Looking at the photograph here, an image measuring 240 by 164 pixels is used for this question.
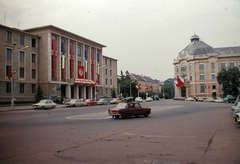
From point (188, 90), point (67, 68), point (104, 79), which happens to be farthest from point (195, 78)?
point (67, 68)

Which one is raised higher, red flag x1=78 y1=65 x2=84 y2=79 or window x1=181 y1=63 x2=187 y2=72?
window x1=181 y1=63 x2=187 y2=72

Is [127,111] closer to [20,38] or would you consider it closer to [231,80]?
[20,38]

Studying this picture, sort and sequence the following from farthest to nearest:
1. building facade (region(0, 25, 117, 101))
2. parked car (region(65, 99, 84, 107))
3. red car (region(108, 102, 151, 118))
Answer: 1. building facade (region(0, 25, 117, 101))
2. parked car (region(65, 99, 84, 107))
3. red car (region(108, 102, 151, 118))

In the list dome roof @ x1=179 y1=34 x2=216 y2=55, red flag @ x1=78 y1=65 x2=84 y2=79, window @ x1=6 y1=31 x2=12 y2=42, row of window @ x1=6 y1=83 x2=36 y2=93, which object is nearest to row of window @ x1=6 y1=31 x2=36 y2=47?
window @ x1=6 y1=31 x2=12 y2=42

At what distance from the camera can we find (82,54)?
69250 millimetres

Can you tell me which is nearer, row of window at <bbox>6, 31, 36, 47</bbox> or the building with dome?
row of window at <bbox>6, 31, 36, 47</bbox>

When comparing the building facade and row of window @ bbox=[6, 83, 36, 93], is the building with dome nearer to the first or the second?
the building facade

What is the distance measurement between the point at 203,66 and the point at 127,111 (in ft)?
299

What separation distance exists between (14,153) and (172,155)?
16.1 ft

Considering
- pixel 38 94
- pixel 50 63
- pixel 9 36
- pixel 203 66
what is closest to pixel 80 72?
pixel 50 63

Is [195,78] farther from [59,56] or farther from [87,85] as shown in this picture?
[59,56]

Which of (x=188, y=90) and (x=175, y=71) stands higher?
(x=175, y=71)

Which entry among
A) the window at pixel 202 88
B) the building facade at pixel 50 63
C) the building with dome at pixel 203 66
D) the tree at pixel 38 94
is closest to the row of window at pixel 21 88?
the building facade at pixel 50 63

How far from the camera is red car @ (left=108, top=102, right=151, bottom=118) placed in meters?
20.7
